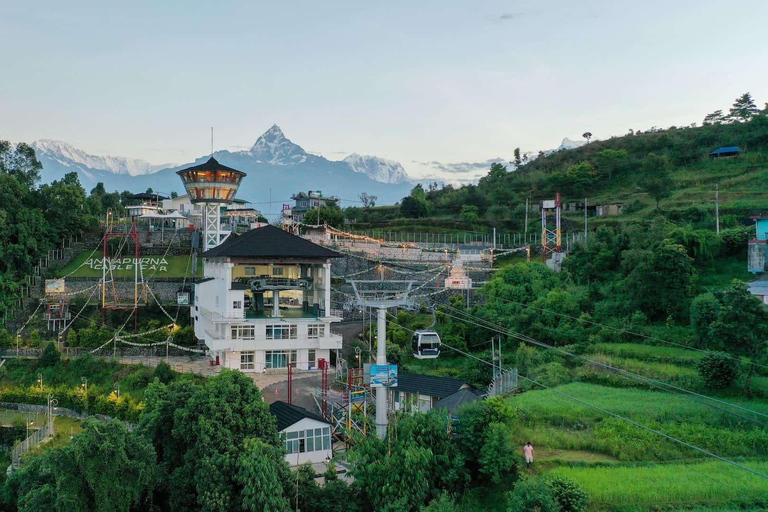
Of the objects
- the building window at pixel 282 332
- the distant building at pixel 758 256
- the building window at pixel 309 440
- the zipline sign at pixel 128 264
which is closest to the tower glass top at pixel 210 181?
the zipline sign at pixel 128 264

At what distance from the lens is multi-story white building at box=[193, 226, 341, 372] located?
1065 inches

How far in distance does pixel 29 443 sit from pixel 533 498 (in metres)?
19.3

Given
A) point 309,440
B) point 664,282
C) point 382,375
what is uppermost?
point 664,282

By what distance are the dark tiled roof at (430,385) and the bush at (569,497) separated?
790 centimetres

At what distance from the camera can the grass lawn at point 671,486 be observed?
496 inches

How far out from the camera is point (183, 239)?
156ft

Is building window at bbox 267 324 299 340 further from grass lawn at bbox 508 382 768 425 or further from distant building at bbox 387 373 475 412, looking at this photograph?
grass lawn at bbox 508 382 768 425

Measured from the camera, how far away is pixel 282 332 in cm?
2758

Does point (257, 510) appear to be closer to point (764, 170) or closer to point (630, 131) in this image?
point (764, 170)

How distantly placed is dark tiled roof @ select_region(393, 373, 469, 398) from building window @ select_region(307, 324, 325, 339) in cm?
708

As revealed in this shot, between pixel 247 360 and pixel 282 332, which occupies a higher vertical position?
pixel 282 332

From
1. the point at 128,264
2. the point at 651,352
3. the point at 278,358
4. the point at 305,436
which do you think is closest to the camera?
the point at 305,436

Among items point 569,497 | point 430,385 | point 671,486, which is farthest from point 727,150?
point 569,497

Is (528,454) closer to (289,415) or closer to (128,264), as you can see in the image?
(289,415)
